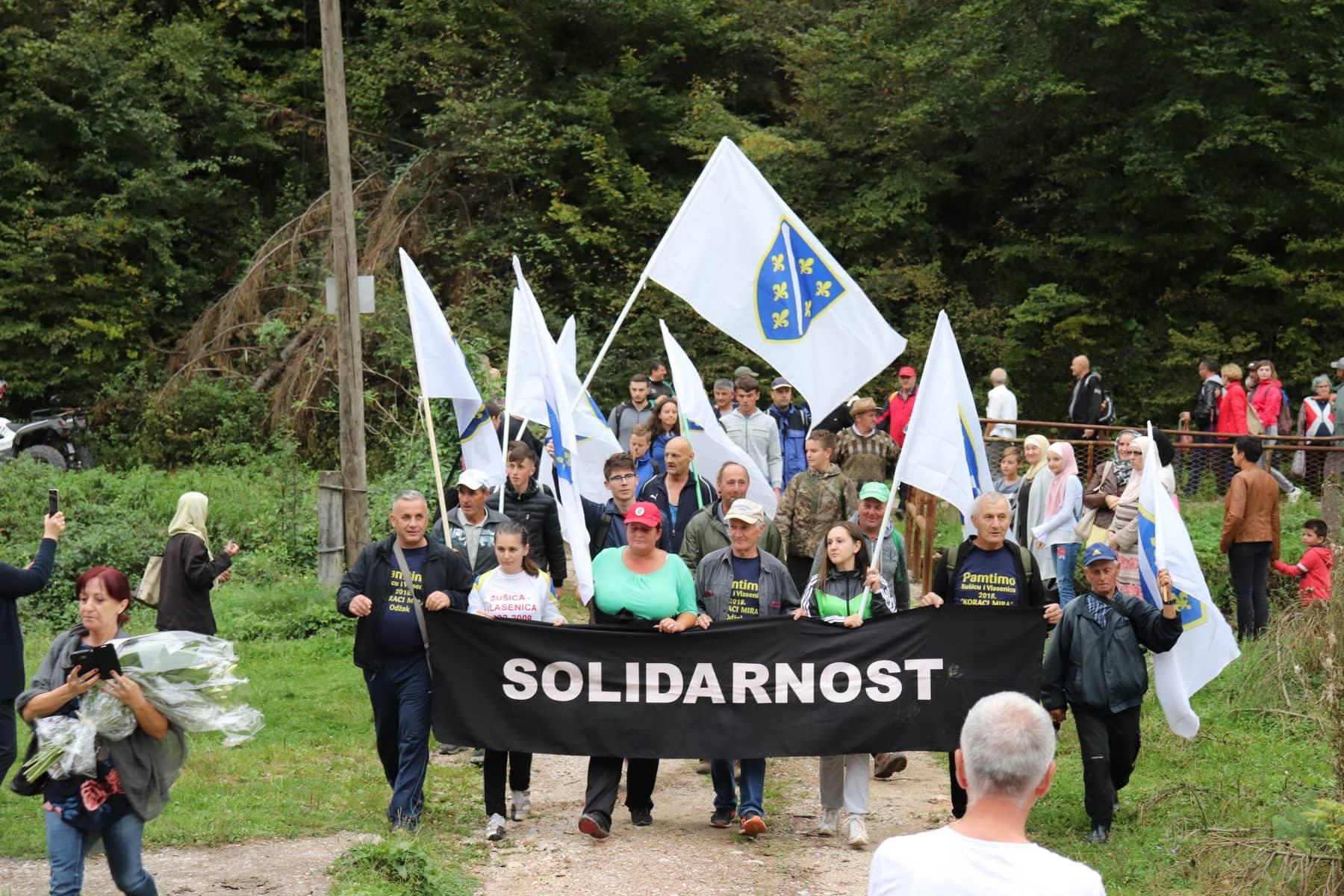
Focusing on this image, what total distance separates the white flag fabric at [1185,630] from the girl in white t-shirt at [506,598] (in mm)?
3283

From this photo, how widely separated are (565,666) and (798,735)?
1310 mm

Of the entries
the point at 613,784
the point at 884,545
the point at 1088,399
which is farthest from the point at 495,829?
the point at 1088,399

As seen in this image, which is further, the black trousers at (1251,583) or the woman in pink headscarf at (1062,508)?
the black trousers at (1251,583)

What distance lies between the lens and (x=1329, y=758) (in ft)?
30.8

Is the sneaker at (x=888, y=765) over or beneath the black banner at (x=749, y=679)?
beneath

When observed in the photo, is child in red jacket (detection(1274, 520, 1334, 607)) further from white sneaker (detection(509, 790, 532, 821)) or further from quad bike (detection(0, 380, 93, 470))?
quad bike (detection(0, 380, 93, 470))

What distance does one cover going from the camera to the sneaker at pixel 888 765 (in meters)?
9.48

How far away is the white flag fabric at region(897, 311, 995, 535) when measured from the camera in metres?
8.45

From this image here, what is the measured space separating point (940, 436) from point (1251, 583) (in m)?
5.75

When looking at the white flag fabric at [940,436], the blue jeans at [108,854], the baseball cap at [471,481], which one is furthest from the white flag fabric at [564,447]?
the blue jeans at [108,854]

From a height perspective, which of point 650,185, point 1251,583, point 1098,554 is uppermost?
point 650,185

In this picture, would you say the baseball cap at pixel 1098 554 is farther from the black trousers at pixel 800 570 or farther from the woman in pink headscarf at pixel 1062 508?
the woman in pink headscarf at pixel 1062 508

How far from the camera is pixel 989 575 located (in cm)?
817

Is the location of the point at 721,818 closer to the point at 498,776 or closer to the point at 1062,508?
the point at 498,776
